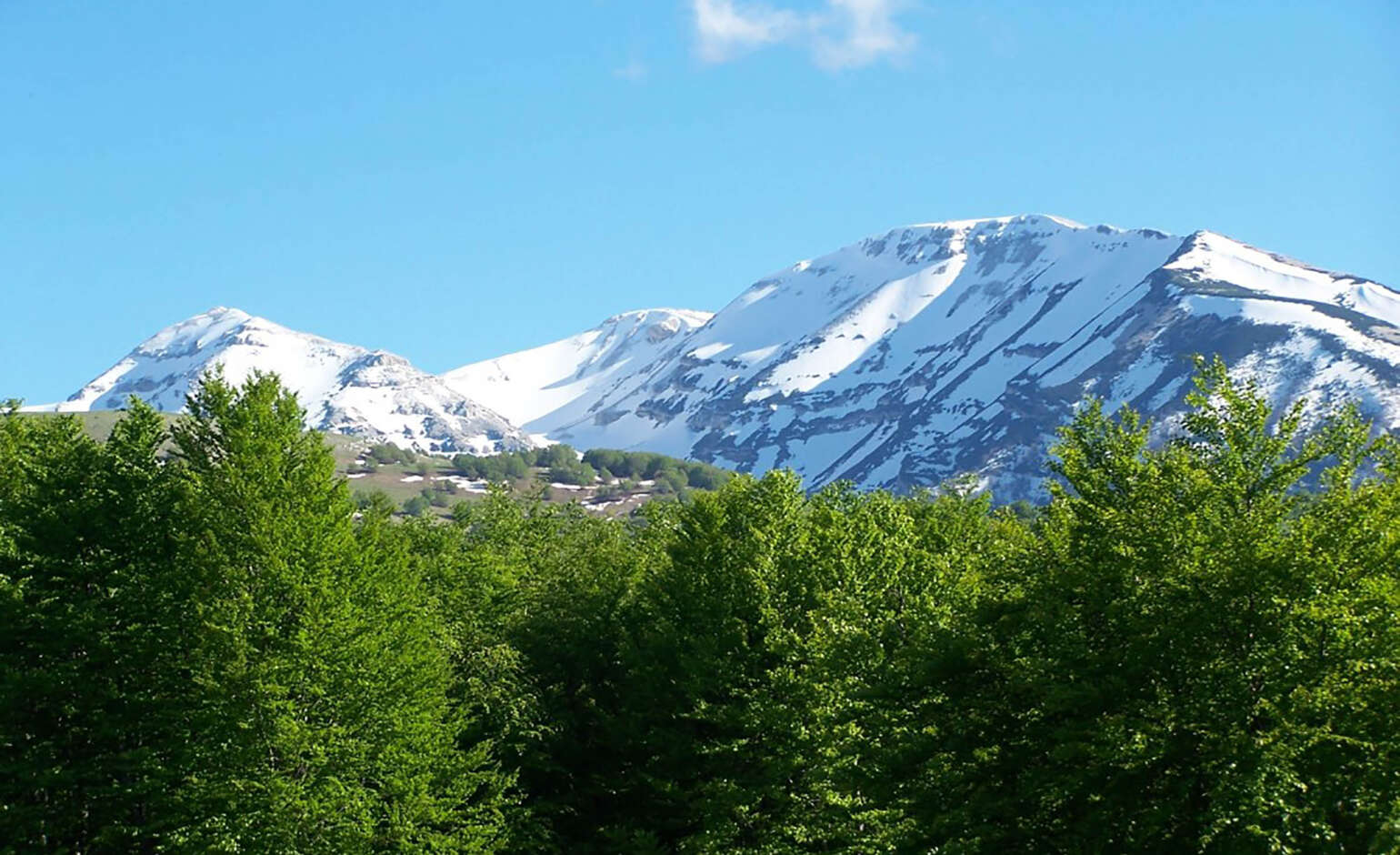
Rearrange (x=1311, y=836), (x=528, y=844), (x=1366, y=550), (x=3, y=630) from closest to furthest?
(x=1311, y=836)
(x=1366, y=550)
(x=3, y=630)
(x=528, y=844)

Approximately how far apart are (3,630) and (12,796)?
5865mm

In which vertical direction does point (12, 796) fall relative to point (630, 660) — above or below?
below

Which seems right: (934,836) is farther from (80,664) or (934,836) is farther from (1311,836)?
(80,664)

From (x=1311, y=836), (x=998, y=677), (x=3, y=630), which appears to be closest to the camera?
(x=1311, y=836)

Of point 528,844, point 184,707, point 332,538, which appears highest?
point 332,538

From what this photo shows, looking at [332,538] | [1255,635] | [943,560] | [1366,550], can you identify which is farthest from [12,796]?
[1366,550]

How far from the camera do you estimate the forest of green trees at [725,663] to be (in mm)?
28578

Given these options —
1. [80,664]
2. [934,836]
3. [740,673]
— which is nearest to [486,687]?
[740,673]

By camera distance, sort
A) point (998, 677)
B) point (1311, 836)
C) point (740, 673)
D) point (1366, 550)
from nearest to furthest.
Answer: point (1311, 836) < point (1366, 550) < point (998, 677) < point (740, 673)

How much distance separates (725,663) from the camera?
156 feet

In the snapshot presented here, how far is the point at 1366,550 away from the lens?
2877 cm

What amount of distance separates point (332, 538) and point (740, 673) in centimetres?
1622

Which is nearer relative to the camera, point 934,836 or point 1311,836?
point 1311,836

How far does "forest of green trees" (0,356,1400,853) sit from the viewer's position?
28.6 m
